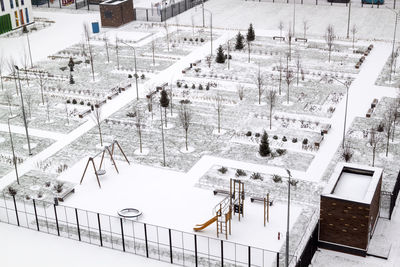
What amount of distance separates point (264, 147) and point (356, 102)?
1418 centimetres

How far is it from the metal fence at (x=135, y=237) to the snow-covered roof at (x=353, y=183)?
185 inches

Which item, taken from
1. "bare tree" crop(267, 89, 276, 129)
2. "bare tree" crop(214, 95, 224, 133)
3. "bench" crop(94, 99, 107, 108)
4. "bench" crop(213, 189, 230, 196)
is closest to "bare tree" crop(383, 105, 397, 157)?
"bare tree" crop(267, 89, 276, 129)

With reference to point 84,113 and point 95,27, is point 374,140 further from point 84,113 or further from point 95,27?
point 95,27

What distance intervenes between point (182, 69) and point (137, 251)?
33.7 metres

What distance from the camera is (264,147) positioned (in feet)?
145

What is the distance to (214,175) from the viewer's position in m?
42.3

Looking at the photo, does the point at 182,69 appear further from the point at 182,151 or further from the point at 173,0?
the point at 173,0

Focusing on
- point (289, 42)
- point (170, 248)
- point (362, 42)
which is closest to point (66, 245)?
point (170, 248)

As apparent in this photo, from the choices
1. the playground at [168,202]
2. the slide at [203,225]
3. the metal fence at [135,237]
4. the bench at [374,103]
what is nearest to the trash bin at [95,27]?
the playground at [168,202]

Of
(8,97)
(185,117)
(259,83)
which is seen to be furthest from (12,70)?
(259,83)

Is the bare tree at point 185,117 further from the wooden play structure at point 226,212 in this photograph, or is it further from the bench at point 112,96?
the wooden play structure at point 226,212

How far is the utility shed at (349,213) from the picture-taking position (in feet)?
107

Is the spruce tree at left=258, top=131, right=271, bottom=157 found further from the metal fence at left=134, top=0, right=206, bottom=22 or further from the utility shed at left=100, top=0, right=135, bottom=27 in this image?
the metal fence at left=134, top=0, right=206, bottom=22

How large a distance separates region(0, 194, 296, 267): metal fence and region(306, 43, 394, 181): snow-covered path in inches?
430
